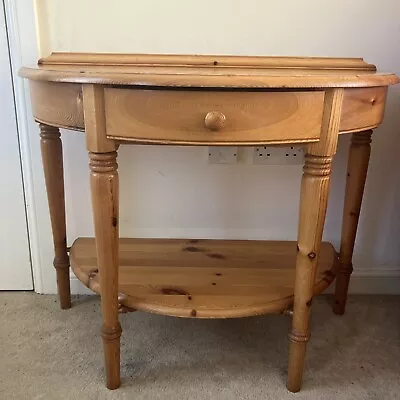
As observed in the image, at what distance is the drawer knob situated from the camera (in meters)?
0.82

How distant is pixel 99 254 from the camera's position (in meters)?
0.96

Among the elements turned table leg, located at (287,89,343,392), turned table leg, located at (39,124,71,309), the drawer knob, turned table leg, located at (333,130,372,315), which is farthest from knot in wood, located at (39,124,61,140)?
turned table leg, located at (333,130,372,315)

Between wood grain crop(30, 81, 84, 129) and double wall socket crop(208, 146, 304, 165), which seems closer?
wood grain crop(30, 81, 84, 129)

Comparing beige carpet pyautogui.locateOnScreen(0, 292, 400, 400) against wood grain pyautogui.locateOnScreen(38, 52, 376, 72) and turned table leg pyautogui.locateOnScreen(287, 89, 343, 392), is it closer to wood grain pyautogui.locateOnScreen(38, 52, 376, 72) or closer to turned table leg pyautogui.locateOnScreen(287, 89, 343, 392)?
turned table leg pyautogui.locateOnScreen(287, 89, 343, 392)

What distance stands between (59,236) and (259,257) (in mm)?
545

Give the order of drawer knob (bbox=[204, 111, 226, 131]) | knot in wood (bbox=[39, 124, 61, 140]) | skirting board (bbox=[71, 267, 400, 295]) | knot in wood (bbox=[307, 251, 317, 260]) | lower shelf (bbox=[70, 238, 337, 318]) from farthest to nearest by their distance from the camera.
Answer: skirting board (bbox=[71, 267, 400, 295]) < knot in wood (bbox=[39, 124, 61, 140]) < lower shelf (bbox=[70, 238, 337, 318]) < knot in wood (bbox=[307, 251, 317, 260]) < drawer knob (bbox=[204, 111, 226, 131])

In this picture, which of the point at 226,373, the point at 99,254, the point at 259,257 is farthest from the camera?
the point at 259,257

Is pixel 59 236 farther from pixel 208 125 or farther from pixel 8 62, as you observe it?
pixel 208 125

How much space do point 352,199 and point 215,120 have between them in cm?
57

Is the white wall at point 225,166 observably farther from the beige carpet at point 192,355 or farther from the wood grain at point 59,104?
the wood grain at point 59,104

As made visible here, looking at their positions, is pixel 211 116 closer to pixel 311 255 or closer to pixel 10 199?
pixel 311 255

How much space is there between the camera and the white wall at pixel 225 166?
1.21m

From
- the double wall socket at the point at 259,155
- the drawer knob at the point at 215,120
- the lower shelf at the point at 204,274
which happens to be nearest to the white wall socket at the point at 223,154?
the double wall socket at the point at 259,155

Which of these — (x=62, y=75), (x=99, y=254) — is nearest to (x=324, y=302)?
(x=99, y=254)
